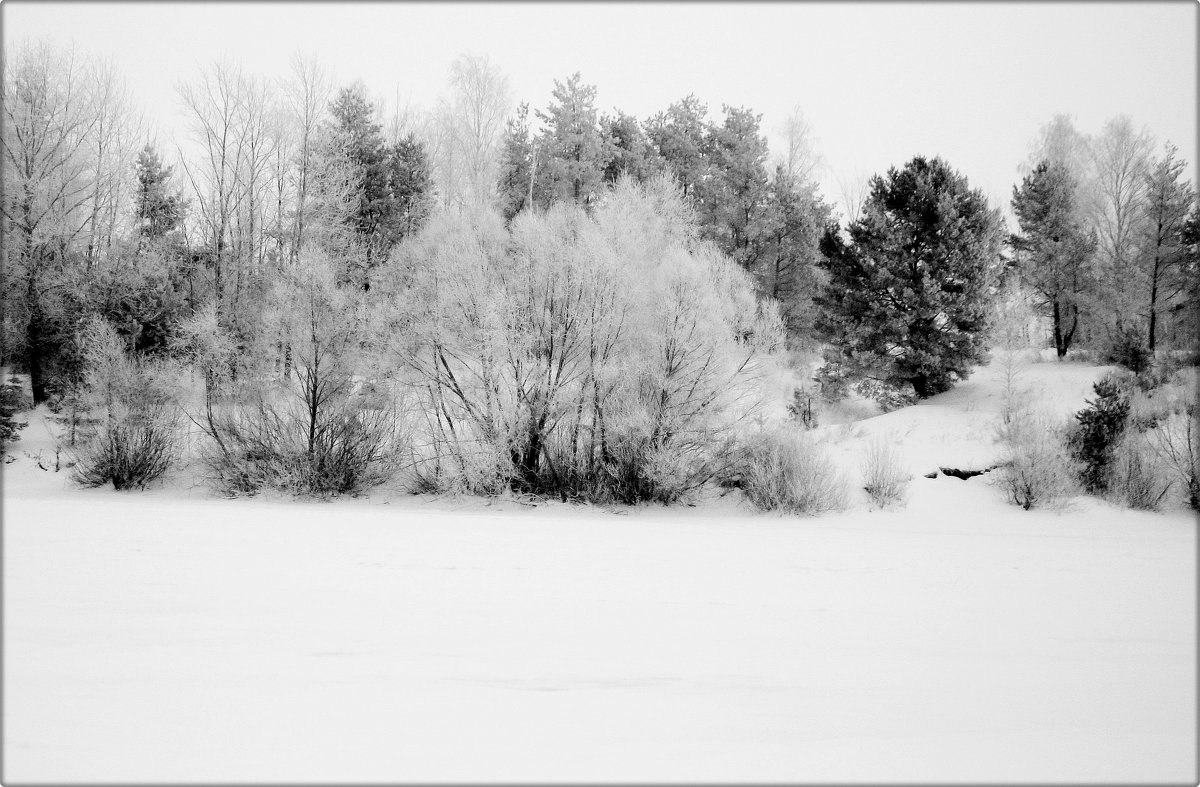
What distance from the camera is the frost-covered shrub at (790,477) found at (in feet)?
60.2

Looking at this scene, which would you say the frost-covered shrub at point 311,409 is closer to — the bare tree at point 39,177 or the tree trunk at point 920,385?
the bare tree at point 39,177

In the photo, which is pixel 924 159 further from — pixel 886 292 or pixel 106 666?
pixel 106 666

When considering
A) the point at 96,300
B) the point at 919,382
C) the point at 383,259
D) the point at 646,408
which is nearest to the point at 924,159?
the point at 919,382

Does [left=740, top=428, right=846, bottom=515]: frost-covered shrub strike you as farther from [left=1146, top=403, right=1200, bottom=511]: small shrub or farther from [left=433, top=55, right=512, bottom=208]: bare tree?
[left=433, top=55, right=512, bottom=208]: bare tree

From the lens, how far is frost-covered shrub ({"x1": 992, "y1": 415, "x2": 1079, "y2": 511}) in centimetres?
1833

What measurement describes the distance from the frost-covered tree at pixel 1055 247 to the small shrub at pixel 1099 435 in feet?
34.6

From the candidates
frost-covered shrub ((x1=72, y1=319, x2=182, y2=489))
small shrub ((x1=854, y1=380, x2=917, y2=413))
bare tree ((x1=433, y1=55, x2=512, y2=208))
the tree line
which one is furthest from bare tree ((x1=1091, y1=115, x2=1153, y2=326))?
frost-covered shrub ((x1=72, y1=319, x2=182, y2=489))

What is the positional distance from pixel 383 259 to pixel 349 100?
7915mm

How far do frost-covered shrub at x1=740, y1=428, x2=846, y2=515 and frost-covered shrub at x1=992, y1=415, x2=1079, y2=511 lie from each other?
485 centimetres

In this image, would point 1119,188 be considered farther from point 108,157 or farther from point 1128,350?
point 108,157

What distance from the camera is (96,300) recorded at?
2478 cm

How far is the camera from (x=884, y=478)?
1897cm

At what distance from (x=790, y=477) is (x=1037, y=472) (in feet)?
22.7

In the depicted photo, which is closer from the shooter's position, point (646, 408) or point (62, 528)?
point (62, 528)
